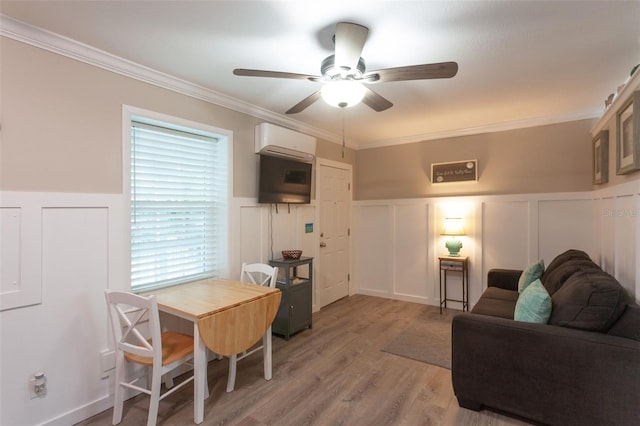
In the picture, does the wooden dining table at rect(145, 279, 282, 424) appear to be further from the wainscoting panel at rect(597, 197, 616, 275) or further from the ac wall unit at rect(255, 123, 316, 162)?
the wainscoting panel at rect(597, 197, 616, 275)

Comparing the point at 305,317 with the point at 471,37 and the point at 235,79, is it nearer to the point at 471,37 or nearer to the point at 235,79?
the point at 235,79

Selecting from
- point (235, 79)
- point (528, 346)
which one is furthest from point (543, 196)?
point (235, 79)

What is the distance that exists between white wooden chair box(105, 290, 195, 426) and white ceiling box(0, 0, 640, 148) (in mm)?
1599

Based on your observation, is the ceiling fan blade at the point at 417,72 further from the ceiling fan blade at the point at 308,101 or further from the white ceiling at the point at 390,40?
the ceiling fan blade at the point at 308,101

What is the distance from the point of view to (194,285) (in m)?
2.67

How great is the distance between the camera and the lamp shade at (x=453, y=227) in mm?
4000

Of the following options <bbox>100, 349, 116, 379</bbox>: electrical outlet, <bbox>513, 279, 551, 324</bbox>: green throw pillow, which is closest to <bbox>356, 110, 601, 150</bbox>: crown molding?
<bbox>513, 279, 551, 324</bbox>: green throw pillow

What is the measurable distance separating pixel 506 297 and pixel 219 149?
316 cm

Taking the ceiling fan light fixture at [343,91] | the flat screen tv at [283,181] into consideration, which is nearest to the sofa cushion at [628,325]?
the ceiling fan light fixture at [343,91]

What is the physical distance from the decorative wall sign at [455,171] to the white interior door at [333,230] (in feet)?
4.17

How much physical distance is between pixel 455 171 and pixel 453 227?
0.76m

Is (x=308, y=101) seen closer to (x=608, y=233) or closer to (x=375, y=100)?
(x=375, y=100)

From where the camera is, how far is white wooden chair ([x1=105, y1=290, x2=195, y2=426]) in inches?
72.1


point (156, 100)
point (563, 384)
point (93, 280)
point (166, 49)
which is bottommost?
point (563, 384)
